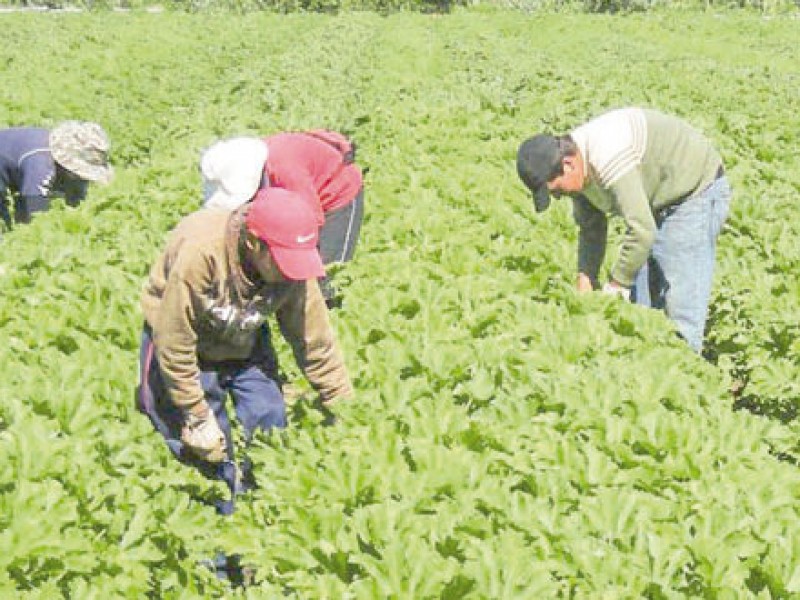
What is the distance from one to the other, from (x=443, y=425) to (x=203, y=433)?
1.11m

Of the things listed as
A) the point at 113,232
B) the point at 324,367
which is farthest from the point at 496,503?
the point at 113,232

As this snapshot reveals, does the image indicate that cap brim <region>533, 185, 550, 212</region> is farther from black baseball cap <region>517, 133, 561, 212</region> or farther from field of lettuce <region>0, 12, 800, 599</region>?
field of lettuce <region>0, 12, 800, 599</region>

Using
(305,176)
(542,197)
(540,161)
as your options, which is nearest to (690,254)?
(542,197)

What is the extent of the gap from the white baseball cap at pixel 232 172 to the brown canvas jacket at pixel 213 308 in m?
0.69

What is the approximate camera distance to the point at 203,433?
14.6 ft

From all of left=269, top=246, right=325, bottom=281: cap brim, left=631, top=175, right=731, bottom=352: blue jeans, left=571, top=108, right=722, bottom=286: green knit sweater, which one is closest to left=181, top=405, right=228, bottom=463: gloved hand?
left=269, top=246, right=325, bottom=281: cap brim

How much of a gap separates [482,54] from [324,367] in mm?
21431

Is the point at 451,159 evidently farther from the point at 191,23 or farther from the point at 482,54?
the point at 191,23

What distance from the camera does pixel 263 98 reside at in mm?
15352

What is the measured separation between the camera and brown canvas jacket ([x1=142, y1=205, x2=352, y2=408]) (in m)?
4.02

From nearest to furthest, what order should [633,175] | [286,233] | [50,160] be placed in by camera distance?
[286,233]
[633,175]
[50,160]

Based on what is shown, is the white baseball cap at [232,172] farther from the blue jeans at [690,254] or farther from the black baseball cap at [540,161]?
the blue jeans at [690,254]

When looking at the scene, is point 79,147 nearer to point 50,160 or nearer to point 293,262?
point 50,160

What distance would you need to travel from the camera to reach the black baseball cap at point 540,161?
17.4 ft
